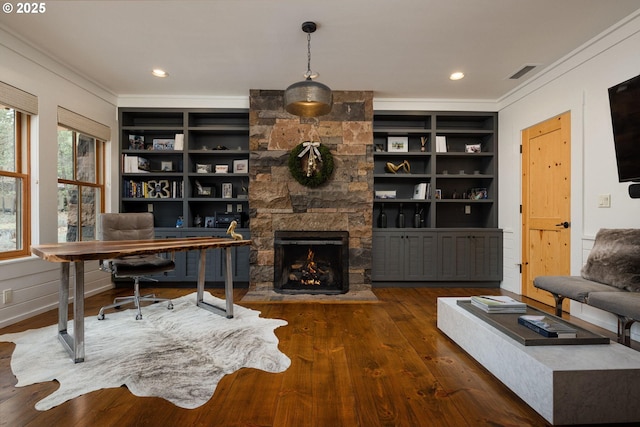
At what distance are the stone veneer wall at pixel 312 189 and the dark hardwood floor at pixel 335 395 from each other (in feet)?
5.93

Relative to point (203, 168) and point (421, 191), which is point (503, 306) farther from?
point (203, 168)

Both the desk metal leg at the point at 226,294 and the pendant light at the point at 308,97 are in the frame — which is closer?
the pendant light at the point at 308,97

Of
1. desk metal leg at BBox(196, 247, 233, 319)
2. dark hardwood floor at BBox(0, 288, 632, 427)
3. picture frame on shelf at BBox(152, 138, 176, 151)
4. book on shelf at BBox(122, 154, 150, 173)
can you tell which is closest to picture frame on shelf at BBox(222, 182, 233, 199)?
picture frame on shelf at BBox(152, 138, 176, 151)

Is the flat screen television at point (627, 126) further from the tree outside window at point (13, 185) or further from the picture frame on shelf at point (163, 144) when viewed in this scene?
the tree outside window at point (13, 185)

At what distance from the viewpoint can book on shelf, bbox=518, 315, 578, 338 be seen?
5.84 feet

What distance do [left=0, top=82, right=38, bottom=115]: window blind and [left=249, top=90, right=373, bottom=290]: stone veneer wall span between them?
7.30ft

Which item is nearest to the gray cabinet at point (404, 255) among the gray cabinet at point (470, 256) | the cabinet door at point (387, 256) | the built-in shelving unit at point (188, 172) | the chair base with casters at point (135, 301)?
the cabinet door at point (387, 256)

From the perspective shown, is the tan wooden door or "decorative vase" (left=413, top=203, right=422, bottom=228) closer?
the tan wooden door

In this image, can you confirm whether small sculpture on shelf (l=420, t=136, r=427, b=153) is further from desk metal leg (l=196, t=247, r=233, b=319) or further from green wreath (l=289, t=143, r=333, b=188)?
desk metal leg (l=196, t=247, r=233, b=319)

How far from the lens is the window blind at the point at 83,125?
3.58 m

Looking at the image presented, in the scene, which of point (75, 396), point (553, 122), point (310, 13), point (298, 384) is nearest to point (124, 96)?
point (310, 13)

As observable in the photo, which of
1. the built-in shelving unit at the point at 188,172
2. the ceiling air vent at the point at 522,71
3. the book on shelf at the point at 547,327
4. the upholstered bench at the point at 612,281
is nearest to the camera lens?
the book on shelf at the point at 547,327

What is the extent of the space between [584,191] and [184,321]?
13.1ft

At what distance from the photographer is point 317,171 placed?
166 inches
